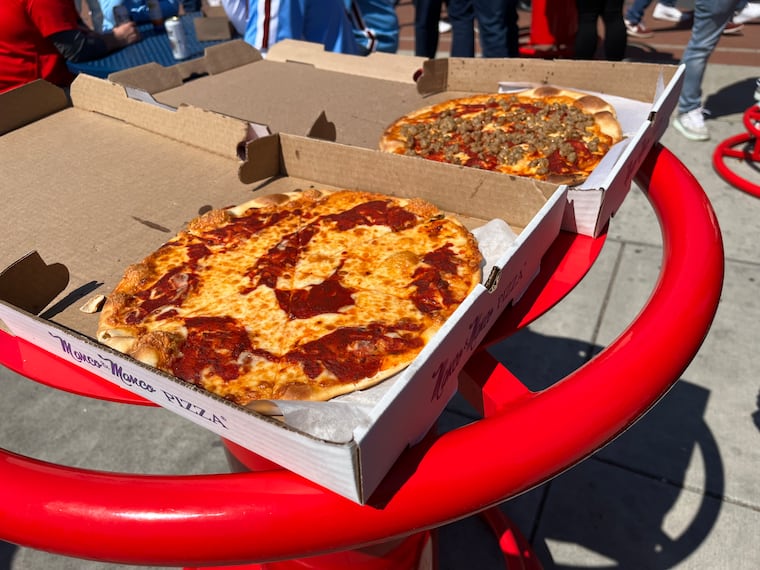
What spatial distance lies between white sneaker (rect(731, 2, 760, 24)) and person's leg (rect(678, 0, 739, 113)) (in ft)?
13.8

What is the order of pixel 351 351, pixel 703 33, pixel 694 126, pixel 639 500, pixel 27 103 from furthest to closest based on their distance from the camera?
1. pixel 694 126
2. pixel 703 33
3. pixel 639 500
4. pixel 27 103
5. pixel 351 351

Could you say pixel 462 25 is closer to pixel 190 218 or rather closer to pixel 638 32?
pixel 638 32

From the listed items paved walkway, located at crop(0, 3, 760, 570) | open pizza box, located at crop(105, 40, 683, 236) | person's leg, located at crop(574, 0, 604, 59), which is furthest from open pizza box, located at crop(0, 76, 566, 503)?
person's leg, located at crop(574, 0, 604, 59)

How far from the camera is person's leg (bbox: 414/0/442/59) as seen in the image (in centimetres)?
570

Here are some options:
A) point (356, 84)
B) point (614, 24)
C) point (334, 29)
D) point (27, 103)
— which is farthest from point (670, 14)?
point (27, 103)

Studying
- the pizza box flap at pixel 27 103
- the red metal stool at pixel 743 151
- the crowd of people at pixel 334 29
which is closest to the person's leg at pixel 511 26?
the crowd of people at pixel 334 29

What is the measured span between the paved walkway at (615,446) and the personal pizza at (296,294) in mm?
1562

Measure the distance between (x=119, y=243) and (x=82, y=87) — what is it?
101 cm

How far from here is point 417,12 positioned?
575 cm

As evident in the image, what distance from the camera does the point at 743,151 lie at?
5.07 metres

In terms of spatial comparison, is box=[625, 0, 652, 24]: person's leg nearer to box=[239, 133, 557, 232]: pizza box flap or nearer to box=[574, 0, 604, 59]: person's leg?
box=[574, 0, 604, 59]: person's leg

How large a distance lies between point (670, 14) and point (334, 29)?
678 cm

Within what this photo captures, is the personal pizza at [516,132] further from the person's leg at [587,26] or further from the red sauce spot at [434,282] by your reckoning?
the person's leg at [587,26]

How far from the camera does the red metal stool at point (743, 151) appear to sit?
15.1 ft
